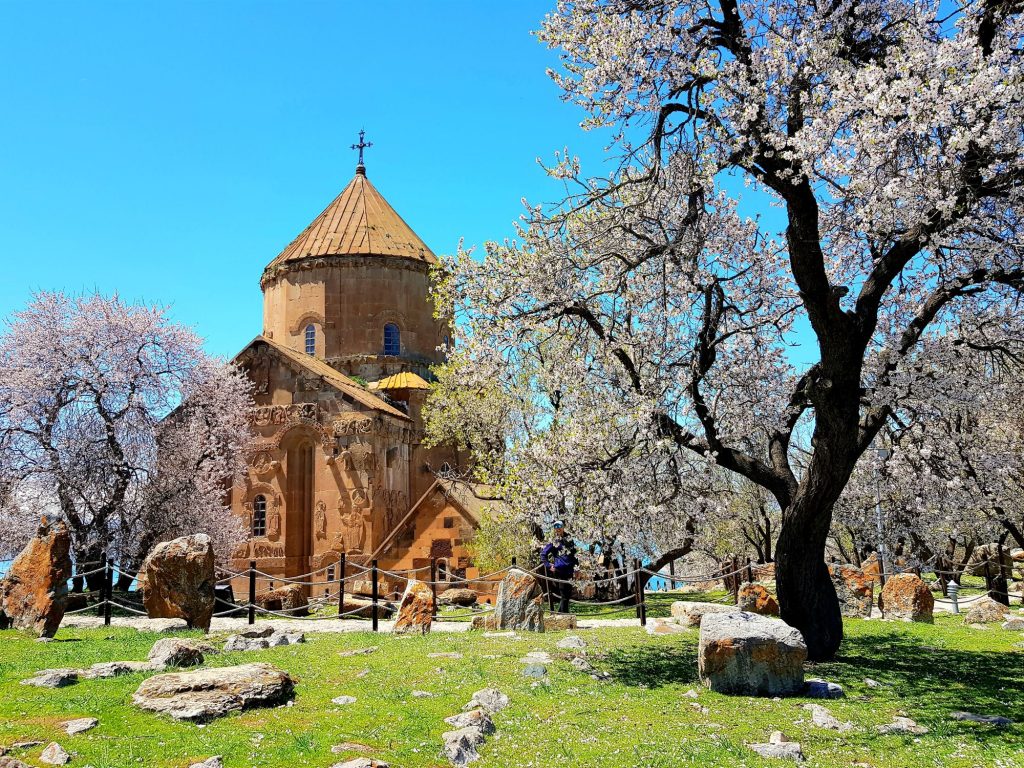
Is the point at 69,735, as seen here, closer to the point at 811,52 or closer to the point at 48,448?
the point at 811,52

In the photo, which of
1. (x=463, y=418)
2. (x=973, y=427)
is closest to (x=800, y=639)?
(x=973, y=427)

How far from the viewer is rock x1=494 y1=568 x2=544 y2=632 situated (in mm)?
14580

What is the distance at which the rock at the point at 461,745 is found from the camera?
248 inches

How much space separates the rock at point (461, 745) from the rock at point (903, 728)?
3.57m

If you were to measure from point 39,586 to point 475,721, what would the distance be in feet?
31.5

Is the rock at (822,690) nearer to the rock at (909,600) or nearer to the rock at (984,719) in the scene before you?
the rock at (984,719)

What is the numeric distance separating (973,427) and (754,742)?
36.2 ft

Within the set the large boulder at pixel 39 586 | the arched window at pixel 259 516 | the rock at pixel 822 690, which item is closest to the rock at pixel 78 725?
the rock at pixel 822 690

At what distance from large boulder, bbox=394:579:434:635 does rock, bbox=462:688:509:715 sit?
7.00 metres

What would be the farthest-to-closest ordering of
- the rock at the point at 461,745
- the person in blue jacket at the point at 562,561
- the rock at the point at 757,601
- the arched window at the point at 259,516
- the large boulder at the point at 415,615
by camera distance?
the arched window at the point at 259,516 < the person in blue jacket at the point at 562,561 < the rock at the point at 757,601 < the large boulder at the point at 415,615 < the rock at the point at 461,745

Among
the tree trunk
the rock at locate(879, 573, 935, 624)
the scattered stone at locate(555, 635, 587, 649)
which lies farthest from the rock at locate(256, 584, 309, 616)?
the rock at locate(879, 573, 935, 624)

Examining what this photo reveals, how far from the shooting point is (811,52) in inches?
375

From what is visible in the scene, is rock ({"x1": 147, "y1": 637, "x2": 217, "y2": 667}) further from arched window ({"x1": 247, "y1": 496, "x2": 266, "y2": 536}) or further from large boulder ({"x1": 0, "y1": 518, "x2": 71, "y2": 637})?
arched window ({"x1": 247, "y1": 496, "x2": 266, "y2": 536})

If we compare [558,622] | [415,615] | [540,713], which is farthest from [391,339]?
[540,713]
